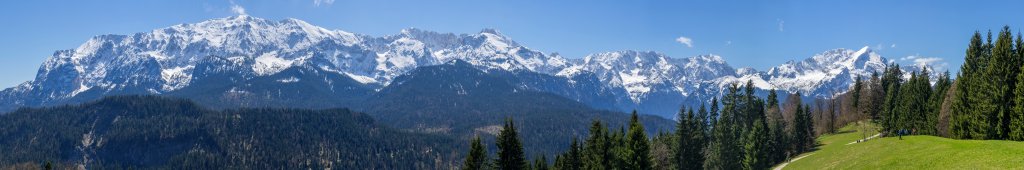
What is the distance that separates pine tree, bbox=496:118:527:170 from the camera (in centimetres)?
6531

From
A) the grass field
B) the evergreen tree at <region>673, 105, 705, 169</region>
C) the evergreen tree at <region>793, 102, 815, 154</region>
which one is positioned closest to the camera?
the grass field

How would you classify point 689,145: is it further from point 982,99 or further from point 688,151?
point 982,99

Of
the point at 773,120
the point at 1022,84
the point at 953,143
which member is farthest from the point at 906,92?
the point at 953,143

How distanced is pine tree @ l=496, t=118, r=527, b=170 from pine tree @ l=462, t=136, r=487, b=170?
211cm

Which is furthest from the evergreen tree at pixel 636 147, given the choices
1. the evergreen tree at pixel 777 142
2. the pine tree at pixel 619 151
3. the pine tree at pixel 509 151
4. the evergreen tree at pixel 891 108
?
the evergreen tree at pixel 891 108

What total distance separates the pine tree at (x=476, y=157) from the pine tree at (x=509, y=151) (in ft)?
6.94

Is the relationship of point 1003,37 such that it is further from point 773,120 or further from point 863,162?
point 773,120

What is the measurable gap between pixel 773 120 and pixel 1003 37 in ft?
123

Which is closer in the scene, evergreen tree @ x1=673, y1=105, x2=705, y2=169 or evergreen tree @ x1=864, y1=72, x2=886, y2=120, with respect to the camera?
evergreen tree @ x1=673, y1=105, x2=705, y2=169

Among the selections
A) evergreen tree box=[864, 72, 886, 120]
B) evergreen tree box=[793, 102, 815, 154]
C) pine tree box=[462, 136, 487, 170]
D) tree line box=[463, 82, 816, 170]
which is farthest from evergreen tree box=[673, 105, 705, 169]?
evergreen tree box=[864, 72, 886, 120]

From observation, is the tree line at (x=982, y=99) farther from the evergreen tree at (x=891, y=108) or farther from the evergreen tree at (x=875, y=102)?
the evergreen tree at (x=875, y=102)

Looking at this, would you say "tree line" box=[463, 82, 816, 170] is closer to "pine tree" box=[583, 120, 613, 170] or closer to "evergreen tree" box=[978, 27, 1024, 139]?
"pine tree" box=[583, 120, 613, 170]

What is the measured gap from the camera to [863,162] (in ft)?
195

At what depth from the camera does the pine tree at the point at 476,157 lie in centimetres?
6284
